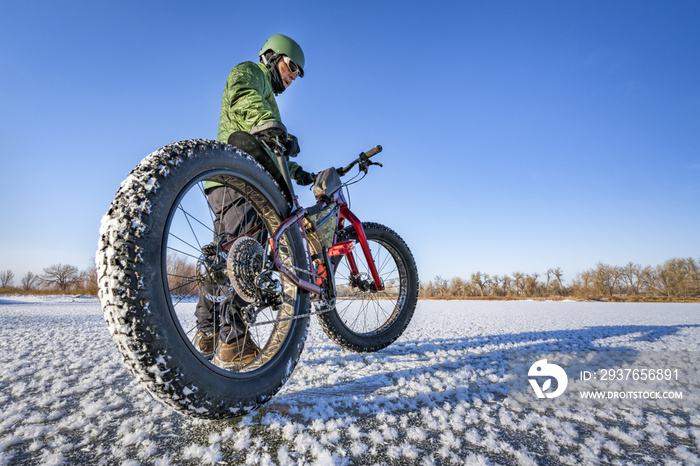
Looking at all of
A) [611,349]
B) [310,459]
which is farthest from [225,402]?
[611,349]

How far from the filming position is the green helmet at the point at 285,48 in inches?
96.3

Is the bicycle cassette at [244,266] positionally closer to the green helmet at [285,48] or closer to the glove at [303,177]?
the glove at [303,177]

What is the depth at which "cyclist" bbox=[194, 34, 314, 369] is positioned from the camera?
5.83ft

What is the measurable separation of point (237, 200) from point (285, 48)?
4.28ft

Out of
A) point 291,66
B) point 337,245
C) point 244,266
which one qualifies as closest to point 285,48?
point 291,66

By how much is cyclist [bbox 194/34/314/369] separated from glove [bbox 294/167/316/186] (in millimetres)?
647

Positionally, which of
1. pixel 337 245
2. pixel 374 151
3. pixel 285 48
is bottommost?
pixel 337 245

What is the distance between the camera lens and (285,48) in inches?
96.4

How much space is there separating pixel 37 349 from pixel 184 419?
79.3 inches

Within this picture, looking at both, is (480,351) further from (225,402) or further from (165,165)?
(165,165)

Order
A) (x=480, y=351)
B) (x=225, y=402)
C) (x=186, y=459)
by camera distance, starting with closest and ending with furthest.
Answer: (x=186, y=459), (x=225, y=402), (x=480, y=351)

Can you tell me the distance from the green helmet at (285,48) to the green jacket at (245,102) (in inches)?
12.8

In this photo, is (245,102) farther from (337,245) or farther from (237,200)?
(337,245)

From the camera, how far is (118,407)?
1169 millimetres
